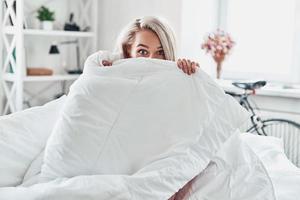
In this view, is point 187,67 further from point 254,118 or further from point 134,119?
point 254,118

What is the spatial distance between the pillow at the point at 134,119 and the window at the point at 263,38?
1.55 m

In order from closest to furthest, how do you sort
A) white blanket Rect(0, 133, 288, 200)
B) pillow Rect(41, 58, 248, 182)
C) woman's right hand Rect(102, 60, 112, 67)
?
white blanket Rect(0, 133, 288, 200) < pillow Rect(41, 58, 248, 182) < woman's right hand Rect(102, 60, 112, 67)

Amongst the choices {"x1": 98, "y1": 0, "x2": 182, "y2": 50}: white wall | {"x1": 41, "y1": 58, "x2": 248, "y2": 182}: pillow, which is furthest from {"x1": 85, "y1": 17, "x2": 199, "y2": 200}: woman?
{"x1": 98, "y1": 0, "x2": 182, "y2": 50}: white wall

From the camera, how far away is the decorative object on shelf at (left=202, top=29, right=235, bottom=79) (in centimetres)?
296

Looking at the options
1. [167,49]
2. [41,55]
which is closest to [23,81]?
[41,55]

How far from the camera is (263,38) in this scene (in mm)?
3059

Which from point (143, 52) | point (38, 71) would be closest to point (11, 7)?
point (38, 71)

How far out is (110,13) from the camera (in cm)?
354

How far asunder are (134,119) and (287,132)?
155 centimetres

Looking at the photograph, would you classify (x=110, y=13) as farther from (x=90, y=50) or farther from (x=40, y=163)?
(x=40, y=163)

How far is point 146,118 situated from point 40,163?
16.0 inches

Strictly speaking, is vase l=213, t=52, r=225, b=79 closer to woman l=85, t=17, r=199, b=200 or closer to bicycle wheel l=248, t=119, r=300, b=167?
bicycle wheel l=248, t=119, r=300, b=167

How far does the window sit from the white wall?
1.15 feet

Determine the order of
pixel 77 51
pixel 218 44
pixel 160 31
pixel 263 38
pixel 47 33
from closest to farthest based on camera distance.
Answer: pixel 160 31 < pixel 218 44 < pixel 263 38 < pixel 47 33 < pixel 77 51
